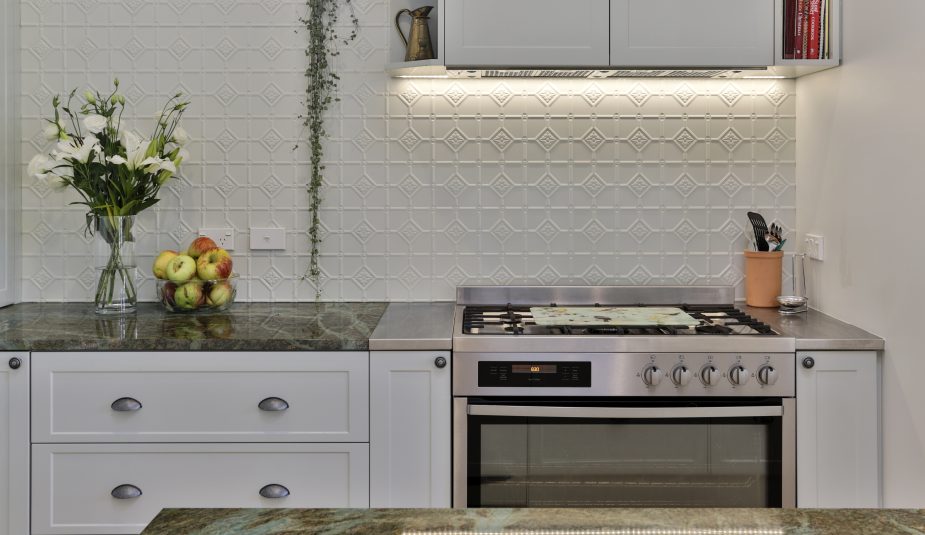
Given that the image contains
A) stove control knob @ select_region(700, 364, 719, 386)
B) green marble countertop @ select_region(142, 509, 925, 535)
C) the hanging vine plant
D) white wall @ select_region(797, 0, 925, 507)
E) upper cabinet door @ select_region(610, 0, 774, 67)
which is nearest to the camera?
green marble countertop @ select_region(142, 509, 925, 535)

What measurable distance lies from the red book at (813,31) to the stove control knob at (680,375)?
1.03 meters

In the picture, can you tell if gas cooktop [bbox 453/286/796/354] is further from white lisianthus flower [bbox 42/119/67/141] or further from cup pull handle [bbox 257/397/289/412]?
white lisianthus flower [bbox 42/119/67/141]

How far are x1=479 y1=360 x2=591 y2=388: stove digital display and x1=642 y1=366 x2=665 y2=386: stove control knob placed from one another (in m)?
0.14

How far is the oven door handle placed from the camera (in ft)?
6.96

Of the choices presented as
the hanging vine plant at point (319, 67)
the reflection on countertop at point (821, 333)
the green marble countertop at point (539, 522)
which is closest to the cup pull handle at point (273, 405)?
the hanging vine plant at point (319, 67)

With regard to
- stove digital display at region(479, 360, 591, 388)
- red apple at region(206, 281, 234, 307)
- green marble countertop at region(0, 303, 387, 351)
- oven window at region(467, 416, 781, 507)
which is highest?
red apple at region(206, 281, 234, 307)

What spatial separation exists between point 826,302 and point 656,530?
190 cm

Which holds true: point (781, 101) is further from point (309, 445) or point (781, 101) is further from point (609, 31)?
point (309, 445)

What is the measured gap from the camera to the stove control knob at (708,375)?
6.92ft

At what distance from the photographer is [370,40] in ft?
9.09

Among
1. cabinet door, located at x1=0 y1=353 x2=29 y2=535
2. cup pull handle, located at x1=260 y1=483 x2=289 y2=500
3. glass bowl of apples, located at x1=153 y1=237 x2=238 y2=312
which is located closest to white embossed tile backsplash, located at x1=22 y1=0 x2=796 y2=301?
glass bowl of apples, located at x1=153 y1=237 x2=238 y2=312

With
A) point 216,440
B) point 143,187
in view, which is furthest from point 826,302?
point 143,187

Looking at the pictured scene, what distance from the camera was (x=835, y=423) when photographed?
7.06ft

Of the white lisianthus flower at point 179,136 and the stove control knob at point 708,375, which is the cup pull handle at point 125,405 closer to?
the white lisianthus flower at point 179,136
